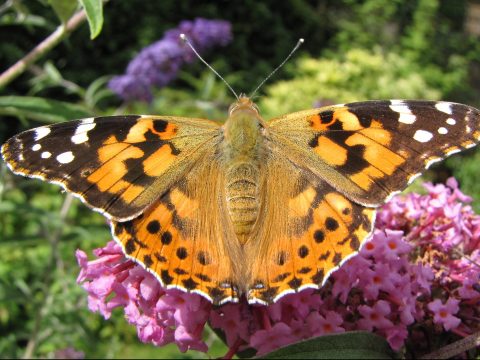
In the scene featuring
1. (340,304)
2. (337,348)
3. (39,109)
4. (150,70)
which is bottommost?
(337,348)

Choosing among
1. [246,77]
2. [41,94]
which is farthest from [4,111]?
[246,77]

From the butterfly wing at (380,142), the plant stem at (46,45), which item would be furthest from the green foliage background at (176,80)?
the butterfly wing at (380,142)

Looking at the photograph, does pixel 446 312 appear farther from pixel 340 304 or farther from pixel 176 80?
pixel 176 80

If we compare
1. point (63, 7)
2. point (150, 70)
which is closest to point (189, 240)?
point (63, 7)

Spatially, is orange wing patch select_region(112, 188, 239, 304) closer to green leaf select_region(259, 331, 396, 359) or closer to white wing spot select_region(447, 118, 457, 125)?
green leaf select_region(259, 331, 396, 359)

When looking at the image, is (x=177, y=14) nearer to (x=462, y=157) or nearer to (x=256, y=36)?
(x=256, y=36)

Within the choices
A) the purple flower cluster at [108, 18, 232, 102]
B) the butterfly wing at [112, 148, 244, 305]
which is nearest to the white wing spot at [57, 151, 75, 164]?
the butterfly wing at [112, 148, 244, 305]
